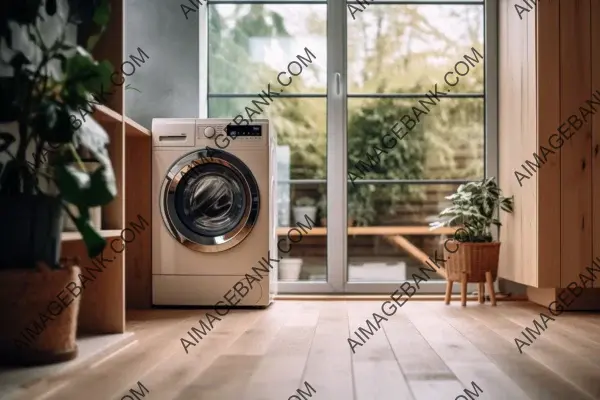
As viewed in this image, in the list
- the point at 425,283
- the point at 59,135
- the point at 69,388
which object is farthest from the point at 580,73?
the point at 69,388

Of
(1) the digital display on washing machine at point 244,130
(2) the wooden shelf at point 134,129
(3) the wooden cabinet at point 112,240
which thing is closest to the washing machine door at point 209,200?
(1) the digital display on washing machine at point 244,130

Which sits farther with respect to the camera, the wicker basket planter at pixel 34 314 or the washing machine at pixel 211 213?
the washing machine at pixel 211 213

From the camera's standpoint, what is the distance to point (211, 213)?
122 inches

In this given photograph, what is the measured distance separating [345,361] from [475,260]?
1.47 meters

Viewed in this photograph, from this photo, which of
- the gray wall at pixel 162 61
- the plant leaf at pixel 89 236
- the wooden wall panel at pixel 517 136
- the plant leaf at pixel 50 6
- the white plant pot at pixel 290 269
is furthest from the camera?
the white plant pot at pixel 290 269

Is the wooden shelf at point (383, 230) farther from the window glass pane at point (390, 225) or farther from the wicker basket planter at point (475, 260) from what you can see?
the wicker basket planter at point (475, 260)

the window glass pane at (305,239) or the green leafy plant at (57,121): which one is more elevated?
the green leafy plant at (57,121)

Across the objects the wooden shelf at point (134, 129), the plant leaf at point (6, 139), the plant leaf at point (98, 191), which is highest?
the wooden shelf at point (134, 129)

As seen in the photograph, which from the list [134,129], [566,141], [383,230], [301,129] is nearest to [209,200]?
[134,129]

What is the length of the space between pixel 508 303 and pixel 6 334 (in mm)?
2448

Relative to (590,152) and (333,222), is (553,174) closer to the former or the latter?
(590,152)

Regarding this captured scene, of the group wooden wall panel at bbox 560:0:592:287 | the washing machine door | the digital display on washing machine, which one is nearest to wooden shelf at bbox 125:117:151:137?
the washing machine door

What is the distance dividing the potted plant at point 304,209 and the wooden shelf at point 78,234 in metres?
1.56

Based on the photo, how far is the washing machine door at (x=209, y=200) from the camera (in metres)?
3.07
